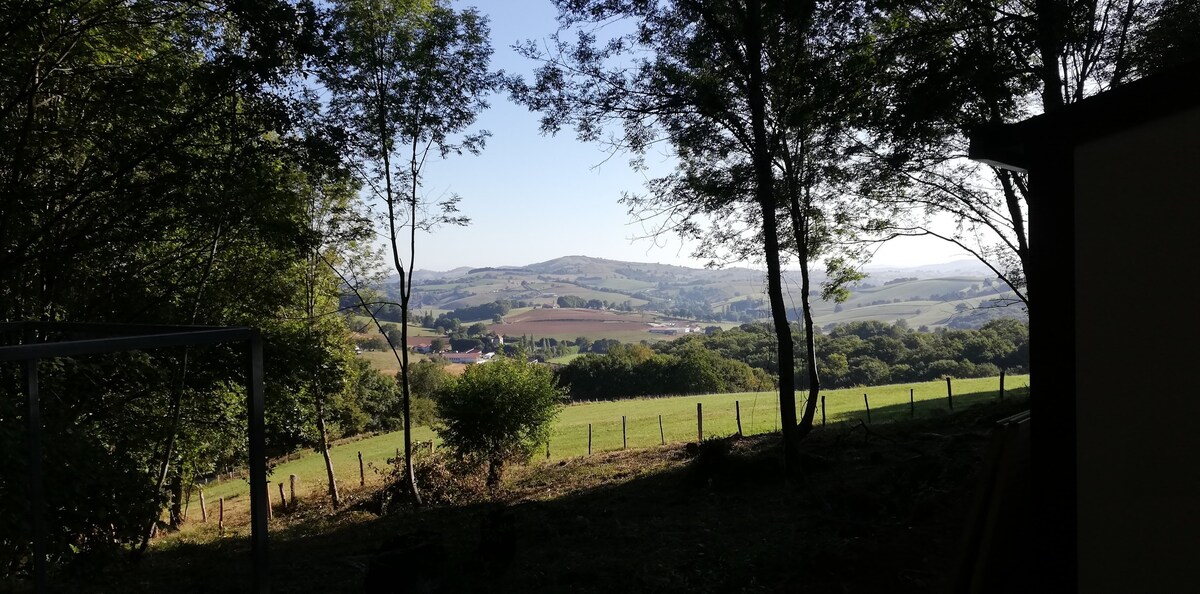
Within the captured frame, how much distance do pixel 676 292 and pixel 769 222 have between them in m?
79.9

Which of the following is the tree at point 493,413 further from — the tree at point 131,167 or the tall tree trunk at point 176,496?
the tree at point 131,167

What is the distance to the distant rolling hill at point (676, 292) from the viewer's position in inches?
2484

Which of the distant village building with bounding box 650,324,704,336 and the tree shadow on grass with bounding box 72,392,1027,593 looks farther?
the distant village building with bounding box 650,324,704,336

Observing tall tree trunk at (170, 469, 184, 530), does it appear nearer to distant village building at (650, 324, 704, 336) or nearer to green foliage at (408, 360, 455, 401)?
green foliage at (408, 360, 455, 401)

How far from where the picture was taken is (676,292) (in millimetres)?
88375

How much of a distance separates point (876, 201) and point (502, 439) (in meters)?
10.2

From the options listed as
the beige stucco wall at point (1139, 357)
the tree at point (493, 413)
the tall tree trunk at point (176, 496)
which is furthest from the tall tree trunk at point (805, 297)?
the tall tree trunk at point (176, 496)

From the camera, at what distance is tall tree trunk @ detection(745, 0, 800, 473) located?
8.88 meters

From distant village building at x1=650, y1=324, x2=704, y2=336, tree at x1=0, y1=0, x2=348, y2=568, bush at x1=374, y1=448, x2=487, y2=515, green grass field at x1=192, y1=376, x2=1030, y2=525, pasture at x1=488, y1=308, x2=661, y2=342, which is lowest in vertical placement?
green grass field at x1=192, y1=376, x2=1030, y2=525

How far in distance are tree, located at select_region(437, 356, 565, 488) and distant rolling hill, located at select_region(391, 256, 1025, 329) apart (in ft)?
104

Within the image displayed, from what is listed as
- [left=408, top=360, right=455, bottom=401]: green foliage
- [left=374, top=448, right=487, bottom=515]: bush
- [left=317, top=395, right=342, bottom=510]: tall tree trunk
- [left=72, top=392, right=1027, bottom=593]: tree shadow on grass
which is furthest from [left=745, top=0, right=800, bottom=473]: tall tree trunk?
[left=408, top=360, right=455, bottom=401]: green foliage

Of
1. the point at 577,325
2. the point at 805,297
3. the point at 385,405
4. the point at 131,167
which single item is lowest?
the point at 385,405

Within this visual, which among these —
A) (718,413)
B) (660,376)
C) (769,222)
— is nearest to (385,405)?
(718,413)

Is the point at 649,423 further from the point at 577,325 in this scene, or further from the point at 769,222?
the point at 577,325
